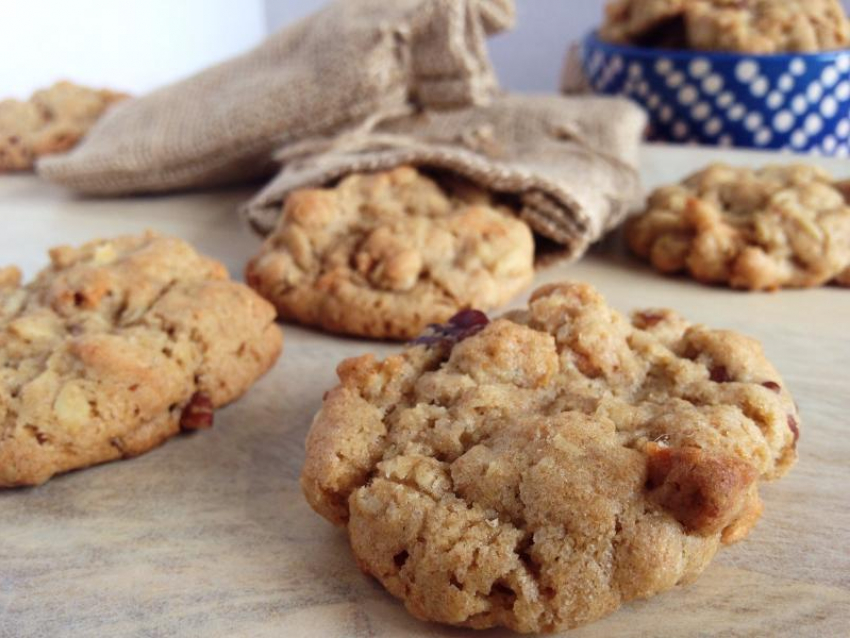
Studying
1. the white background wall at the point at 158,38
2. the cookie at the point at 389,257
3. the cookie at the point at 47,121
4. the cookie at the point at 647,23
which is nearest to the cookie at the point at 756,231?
the cookie at the point at 389,257

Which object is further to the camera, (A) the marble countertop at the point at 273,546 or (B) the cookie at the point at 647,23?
(B) the cookie at the point at 647,23

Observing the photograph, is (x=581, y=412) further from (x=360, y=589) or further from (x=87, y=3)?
(x=87, y=3)

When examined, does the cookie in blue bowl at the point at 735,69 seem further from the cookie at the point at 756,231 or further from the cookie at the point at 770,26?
the cookie at the point at 756,231

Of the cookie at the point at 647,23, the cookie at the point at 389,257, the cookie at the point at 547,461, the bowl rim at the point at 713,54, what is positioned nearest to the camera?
the cookie at the point at 547,461

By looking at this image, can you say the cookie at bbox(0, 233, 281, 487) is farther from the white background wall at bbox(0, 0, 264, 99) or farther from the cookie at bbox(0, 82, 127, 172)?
the white background wall at bbox(0, 0, 264, 99)

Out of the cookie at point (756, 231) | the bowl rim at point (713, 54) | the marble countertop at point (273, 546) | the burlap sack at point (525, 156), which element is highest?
the bowl rim at point (713, 54)

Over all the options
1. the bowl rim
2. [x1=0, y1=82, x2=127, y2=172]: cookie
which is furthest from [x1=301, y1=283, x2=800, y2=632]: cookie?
[x1=0, y1=82, x2=127, y2=172]: cookie

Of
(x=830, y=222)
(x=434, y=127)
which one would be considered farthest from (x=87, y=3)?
(x=830, y=222)
